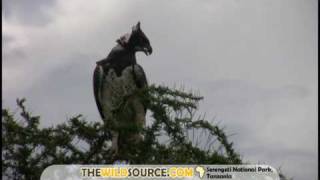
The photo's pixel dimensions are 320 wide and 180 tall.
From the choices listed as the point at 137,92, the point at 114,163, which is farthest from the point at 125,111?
the point at 114,163

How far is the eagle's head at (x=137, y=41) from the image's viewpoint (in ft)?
27.2

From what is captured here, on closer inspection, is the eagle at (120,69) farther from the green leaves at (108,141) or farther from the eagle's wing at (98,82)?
the green leaves at (108,141)

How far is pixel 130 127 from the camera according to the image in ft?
12.5

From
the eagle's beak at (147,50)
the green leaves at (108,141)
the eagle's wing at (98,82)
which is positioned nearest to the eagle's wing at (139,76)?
the eagle's beak at (147,50)

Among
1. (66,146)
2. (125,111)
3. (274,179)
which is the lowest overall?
(274,179)

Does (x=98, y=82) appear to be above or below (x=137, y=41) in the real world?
below

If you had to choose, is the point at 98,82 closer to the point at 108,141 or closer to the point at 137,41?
the point at 137,41

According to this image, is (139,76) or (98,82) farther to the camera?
(98,82)

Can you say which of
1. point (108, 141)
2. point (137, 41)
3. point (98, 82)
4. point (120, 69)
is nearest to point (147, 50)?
point (137, 41)

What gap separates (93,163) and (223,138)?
2.73 feet

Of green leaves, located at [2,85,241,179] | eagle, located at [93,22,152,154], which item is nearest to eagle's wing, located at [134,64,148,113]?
eagle, located at [93,22,152,154]

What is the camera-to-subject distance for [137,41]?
8.52 metres

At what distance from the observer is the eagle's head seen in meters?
8.29

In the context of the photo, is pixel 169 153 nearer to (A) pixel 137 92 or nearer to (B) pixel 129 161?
(B) pixel 129 161
